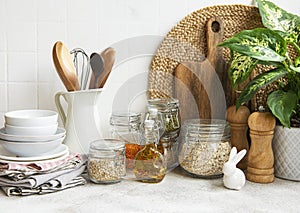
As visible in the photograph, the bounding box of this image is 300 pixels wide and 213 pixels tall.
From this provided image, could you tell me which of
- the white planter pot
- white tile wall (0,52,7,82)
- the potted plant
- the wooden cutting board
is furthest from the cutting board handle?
white tile wall (0,52,7,82)

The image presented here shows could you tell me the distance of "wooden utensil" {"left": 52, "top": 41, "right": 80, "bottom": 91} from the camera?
144 centimetres

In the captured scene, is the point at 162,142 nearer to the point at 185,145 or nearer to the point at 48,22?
the point at 185,145

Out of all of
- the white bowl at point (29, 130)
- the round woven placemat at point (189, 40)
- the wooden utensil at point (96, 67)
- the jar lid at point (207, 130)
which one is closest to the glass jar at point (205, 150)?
the jar lid at point (207, 130)

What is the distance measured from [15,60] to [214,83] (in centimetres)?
69

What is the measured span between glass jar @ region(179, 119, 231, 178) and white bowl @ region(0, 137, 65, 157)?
41cm

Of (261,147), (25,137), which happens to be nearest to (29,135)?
(25,137)

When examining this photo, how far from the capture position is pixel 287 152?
1.44m

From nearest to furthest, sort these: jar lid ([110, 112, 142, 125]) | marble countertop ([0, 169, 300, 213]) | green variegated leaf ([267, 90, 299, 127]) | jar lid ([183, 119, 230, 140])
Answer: marble countertop ([0, 169, 300, 213]) < green variegated leaf ([267, 90, 299, 127]) < jar lid ([183, 119, 230, 140]) < jar lid ([110, 112, 142, 125])

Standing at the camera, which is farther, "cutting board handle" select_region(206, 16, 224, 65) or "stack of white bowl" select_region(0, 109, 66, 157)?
"cutting board handle" select_region(206, 16, 224, 65)

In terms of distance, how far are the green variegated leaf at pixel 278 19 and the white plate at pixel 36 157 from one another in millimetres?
746

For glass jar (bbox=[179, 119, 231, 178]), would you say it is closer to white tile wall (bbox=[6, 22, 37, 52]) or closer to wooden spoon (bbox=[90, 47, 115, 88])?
wooden spoon (bbox=[90, 47, 115, 88])

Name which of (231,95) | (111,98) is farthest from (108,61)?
(231,95)

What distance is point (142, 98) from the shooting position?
1.64 metres

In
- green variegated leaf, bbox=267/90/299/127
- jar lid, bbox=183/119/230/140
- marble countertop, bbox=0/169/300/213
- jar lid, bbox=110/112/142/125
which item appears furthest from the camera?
jar lid, bbox=110/112/142/125
